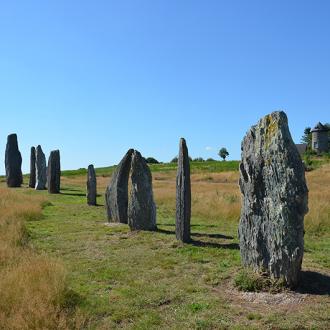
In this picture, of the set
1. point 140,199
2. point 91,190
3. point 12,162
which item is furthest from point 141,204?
point 12,162

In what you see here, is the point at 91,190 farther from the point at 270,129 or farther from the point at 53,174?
the point at 270,129

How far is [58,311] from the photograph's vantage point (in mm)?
8172

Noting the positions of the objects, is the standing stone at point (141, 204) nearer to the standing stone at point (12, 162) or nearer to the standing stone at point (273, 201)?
the standing stone at point (273, 201)

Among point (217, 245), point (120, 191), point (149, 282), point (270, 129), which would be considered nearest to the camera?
point (270, 129)

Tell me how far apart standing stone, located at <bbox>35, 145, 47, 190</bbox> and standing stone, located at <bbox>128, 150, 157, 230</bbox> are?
22.6m

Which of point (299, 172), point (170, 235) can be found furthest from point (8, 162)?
point (299, 172)

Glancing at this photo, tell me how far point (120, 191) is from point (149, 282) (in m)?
9.05

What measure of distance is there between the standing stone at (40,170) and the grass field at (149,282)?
67.6 ft

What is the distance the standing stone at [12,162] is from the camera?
41562 mm

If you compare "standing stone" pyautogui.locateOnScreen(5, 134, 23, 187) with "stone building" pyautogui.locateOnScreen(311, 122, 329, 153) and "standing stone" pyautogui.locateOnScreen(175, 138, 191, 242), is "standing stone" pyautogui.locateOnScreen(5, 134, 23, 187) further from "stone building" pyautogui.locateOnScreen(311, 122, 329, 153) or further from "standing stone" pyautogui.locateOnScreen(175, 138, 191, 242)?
"stone building" pyautogui.locateOnScreen(311, 122, 329, 153)

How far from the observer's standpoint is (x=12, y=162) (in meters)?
41.7

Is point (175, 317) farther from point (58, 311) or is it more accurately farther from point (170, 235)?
point (170, 235)

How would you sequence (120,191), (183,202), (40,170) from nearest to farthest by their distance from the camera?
(183,202)
(120,191)
(40,170)

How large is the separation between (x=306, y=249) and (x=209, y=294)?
4.86m
